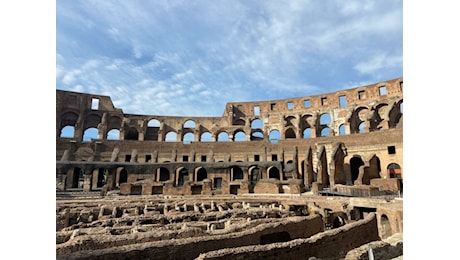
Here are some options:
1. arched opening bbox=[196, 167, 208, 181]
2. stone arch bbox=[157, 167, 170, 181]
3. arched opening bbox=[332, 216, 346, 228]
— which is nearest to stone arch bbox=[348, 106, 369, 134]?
arched opening bbox=[196, 167, 208, 181]

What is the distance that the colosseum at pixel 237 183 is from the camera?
6.30m

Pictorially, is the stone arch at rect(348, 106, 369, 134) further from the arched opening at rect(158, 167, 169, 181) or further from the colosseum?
the arched opening at rect(158, 167, 169, 181)

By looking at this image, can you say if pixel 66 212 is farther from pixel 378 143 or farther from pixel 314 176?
pixel 378 143

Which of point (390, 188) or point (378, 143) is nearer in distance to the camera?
point (390, 188)

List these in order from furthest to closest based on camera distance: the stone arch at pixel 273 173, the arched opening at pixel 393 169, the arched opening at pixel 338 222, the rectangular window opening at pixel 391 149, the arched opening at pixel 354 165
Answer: the arched opening at pixel 354 165, the stone arch at pixel 273 173, the rectangular window opening at pixel 391 149, the arched opening at pixel 393 169, the arched opening at pixel 338 222

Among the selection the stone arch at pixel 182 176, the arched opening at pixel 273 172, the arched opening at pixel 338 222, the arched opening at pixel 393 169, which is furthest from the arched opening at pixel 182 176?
the arched opening at pixel 393 169

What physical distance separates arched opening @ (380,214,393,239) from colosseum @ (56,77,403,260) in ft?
0.15

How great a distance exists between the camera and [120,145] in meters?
31.0

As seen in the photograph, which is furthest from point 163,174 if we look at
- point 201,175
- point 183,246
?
point 183,246

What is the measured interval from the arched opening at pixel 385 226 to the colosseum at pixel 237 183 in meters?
0.05

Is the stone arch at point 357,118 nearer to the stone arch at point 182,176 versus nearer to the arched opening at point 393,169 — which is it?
the arched opening at point 393,169

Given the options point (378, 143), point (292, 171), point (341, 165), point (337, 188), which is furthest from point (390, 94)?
point (337, 188)

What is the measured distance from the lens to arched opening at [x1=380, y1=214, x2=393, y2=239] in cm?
1191

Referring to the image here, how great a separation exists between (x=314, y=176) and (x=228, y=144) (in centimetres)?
1105
